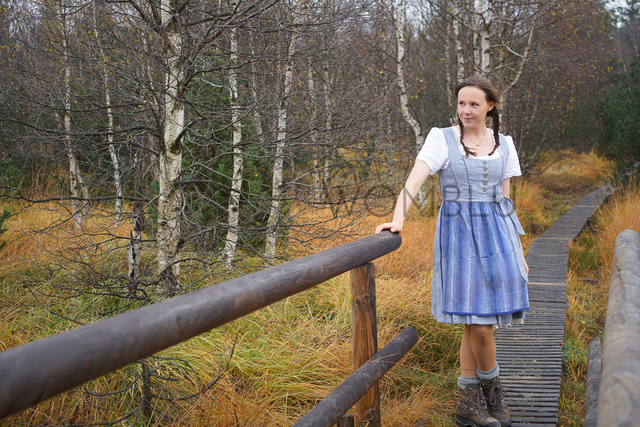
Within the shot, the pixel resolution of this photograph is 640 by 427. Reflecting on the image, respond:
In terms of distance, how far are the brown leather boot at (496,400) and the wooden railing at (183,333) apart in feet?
2.08

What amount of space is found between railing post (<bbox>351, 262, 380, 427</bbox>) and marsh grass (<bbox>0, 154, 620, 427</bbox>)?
15.9 inches

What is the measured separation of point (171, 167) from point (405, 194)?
2360 millimetres

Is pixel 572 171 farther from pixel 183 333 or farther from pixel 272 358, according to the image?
pixel 183 333

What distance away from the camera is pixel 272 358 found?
357 centimetres

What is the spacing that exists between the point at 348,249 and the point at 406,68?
45.1 ft

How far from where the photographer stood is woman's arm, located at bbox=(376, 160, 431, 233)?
2641mm

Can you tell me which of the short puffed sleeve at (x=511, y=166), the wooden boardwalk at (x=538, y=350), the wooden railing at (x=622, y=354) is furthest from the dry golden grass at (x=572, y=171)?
the wooden railing at (x=622, y=354)

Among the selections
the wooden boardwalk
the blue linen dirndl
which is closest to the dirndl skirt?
the blue linen dirndl

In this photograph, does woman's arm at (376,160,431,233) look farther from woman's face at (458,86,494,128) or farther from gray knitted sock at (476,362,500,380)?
gray knitted sock at (476,362,500,380)

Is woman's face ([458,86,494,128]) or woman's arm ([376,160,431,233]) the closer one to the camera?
woman's arm ([376,160,431,233])

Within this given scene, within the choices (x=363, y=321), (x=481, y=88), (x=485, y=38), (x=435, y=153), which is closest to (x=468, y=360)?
(x=363, y=321)

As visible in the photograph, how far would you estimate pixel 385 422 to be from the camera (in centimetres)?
285

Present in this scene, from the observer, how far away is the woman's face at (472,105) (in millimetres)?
2754

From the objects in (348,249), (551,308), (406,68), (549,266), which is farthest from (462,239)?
(406,68)
